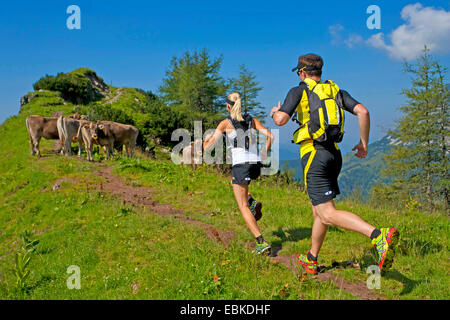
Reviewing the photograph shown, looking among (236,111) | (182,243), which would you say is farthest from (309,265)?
(236,111)

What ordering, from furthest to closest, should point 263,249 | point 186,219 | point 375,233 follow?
point 186,219, point 263,249, point 375,233

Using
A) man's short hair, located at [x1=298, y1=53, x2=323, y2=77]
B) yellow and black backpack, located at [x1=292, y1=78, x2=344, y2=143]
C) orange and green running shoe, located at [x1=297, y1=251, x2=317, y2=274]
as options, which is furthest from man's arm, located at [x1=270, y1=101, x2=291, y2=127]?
orange and green running shoe, located at [x1=297, y1=251, x2=317, y2=274]

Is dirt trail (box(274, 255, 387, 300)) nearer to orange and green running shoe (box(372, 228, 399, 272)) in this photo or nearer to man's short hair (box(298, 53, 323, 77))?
orange and green running shoe (box(372, 228, 399, 272))

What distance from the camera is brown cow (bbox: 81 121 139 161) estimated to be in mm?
13820

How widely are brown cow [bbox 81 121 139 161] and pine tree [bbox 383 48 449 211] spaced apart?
28.7m

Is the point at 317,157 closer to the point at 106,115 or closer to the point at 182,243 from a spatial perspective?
the point at 182,243

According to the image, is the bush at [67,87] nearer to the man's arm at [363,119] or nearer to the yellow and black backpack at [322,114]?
the yellow and black backpack at [322,114]

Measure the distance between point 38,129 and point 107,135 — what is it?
3333 mm

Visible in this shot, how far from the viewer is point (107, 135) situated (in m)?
14.5

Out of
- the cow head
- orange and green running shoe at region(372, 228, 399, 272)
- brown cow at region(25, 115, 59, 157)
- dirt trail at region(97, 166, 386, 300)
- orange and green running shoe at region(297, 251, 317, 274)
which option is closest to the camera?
orange and green running shoe at region(372, 228, 399, 272)

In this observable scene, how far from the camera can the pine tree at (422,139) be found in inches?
1244

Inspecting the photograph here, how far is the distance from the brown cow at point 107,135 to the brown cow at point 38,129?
195 centimetres
